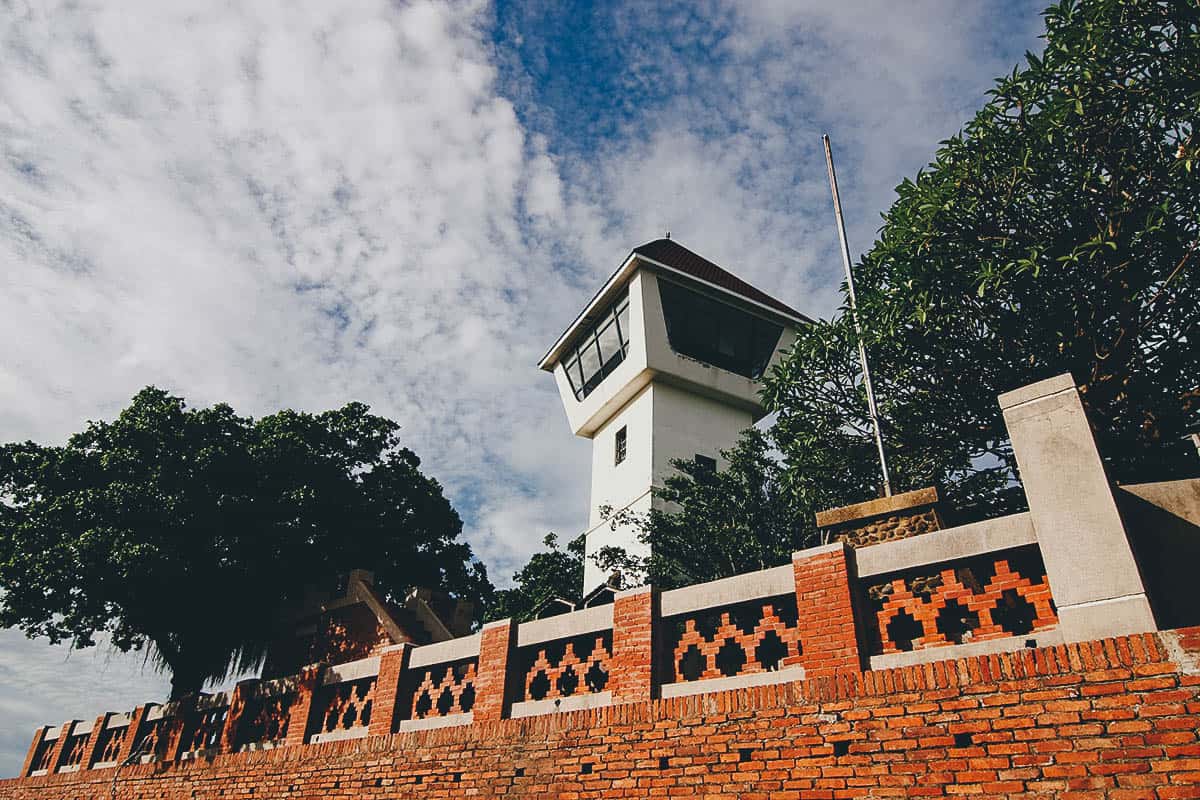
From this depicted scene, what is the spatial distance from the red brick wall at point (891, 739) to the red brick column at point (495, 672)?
189 millimetres

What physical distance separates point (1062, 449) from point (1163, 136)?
6463 millimetres

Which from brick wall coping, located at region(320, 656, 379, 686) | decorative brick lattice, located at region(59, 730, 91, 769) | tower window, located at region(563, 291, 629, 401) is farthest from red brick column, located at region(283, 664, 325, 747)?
tower window, located at region(563, 291, 629, 401)

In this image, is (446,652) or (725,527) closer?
(446,652)

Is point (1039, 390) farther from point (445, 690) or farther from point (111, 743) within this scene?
point (111, 743)

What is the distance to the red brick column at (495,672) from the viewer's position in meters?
8.48

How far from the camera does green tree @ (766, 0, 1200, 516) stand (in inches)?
381

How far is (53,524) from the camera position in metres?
15.7

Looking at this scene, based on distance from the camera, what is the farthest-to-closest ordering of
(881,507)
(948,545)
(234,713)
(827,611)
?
1. (234,713)
2. (881,507)
3. (827,611)
4. (948,545)

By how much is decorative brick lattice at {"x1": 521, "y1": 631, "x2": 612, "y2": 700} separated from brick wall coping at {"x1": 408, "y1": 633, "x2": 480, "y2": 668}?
0.80m

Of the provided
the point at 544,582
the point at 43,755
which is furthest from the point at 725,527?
the point at 43,755

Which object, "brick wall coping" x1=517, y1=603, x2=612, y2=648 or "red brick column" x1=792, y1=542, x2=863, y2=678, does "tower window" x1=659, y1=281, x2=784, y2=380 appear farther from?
"red brick column" x1=792, y1=542, x2=863, y2=678

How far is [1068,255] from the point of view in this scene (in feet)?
31.4

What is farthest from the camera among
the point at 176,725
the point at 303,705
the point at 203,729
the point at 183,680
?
the point at 183,680

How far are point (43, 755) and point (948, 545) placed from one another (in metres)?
17.9
